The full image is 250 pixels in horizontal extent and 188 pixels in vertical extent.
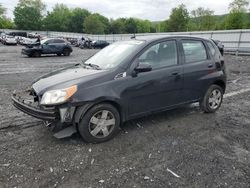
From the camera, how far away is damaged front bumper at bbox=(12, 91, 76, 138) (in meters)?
3.58

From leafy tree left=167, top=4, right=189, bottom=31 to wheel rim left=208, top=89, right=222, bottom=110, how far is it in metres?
57.1

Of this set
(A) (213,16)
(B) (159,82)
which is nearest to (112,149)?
(B) (159,82)

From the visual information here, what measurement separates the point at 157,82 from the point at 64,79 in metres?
1.63

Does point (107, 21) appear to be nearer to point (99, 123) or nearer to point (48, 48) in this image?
point (48, 48)

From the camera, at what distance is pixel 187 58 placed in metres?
4.80

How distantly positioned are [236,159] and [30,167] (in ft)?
9.56

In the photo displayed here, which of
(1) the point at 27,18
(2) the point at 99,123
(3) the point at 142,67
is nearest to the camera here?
(2) the point at 99,123

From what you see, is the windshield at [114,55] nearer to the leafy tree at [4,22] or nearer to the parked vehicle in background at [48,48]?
the parked vehicle in background at [48,48]

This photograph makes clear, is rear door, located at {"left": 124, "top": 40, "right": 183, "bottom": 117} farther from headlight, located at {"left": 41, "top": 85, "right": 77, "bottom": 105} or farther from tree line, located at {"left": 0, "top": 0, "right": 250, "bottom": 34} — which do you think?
tree line, located at {"left": 0, "top": 0, "right": 250, "bottom": 34}

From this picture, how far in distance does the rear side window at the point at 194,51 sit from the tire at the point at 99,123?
6.38 ft

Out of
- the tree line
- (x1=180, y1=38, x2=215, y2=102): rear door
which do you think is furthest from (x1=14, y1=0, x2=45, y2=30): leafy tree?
(x1=180, y1=38, x2=215, y2=102): rear door

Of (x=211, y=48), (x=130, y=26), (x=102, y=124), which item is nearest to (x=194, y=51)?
(x=211, y=48)

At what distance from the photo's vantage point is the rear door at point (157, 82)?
4.14 m

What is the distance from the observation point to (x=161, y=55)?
448cm
